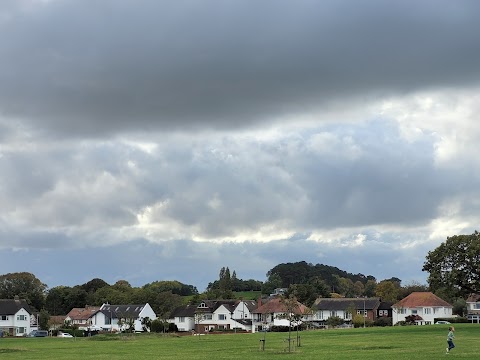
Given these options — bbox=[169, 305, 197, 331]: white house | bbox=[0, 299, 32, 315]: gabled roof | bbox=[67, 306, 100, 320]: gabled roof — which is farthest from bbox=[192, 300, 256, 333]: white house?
bbox=[0, 299, 32, 315]: gabled roof

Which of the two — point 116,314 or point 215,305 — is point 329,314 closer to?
point 215,305

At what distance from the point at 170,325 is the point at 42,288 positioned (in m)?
64.2

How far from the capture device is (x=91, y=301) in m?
192

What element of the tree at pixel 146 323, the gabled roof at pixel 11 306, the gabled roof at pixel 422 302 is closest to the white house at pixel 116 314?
the tree at pixel 146 323

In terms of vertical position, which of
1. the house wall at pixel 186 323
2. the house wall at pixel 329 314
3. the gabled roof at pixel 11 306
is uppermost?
the gabled roof at pixel 11 306

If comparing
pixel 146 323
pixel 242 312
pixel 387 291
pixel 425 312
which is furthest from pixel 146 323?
pixel 387 291

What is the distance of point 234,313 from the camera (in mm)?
160750

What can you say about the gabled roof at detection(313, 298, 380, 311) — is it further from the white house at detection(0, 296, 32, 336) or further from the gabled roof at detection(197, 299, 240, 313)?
the white house at detection(0, 296, 32, 336)

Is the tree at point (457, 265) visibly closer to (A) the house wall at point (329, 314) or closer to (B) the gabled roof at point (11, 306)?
(A) the house wall at point (329, 314)

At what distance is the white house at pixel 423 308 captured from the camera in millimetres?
141000

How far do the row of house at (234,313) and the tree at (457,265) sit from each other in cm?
5748

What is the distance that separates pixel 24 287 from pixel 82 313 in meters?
22.6

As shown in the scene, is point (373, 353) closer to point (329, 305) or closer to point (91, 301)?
point (329, 305)

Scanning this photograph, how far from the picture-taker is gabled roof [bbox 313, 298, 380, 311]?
521 ft
